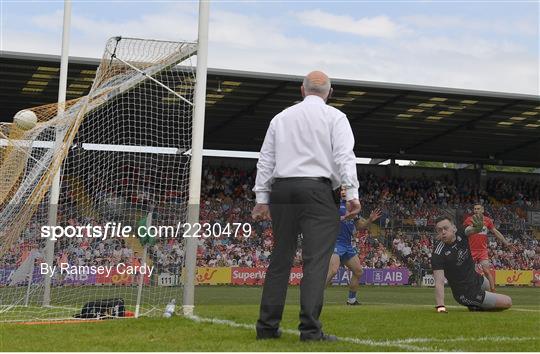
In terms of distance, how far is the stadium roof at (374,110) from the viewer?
2939 cm

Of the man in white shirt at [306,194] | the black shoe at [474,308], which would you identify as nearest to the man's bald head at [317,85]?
the man in white shirt at [306,194]

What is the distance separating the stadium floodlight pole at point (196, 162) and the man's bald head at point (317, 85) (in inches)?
122

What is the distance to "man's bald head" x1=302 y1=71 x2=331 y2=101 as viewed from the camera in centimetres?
687

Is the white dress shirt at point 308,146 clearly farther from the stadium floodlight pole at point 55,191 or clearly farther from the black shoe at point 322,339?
the stadium floodlight pole at point 55,191

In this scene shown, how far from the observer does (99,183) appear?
51.2 feet

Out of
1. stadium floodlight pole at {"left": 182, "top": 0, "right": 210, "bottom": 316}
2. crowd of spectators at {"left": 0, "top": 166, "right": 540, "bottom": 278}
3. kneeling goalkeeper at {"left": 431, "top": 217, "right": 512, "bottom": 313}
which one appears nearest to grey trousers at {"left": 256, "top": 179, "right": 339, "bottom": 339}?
stadium floodlight pole at {"left": 182, "top": 0, "right": 210, "bottom": 316}

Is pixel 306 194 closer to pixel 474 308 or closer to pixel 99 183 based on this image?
pixel 474 308

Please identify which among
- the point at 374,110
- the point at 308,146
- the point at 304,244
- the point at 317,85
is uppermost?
the point at 374,110

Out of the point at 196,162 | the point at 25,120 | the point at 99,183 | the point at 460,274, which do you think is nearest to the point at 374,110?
the point at 99,183

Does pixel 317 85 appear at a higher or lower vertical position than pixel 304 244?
higher

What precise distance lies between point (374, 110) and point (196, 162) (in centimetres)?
2589

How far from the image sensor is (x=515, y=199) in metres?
44.2

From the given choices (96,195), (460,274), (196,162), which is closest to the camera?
(196,162)

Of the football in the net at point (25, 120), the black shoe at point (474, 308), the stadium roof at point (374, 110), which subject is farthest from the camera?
the stadium roof at point (374, 110)
